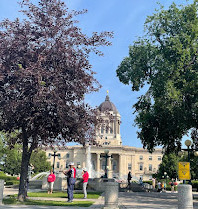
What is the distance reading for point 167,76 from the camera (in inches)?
865

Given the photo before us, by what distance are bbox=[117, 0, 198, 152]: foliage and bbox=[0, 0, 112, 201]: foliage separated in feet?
27.8

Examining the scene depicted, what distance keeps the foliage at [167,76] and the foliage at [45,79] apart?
848 cm

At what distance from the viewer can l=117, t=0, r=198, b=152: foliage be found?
2075 centimetres

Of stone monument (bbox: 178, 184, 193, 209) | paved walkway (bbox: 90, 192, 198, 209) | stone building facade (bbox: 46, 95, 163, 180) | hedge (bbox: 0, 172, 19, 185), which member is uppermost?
stone building facade (bbox: 46, 95, 163, 180)

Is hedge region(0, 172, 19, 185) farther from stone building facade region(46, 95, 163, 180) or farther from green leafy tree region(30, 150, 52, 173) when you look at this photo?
stone building facade region(46, 95, 163, 180)

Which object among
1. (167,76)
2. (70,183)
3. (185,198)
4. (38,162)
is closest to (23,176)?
(70,183)

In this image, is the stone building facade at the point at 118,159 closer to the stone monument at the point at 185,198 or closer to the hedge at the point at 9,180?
the hedge at the point at 9,180

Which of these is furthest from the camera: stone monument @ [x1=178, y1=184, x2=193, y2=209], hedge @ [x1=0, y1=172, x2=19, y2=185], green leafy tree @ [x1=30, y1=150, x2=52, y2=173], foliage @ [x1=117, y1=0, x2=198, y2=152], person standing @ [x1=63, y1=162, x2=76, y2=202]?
green leafy tree @ [x1=30, y1=150, x2=52, y2=173]

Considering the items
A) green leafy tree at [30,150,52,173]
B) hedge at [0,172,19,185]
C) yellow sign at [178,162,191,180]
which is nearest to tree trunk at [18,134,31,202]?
yellow sign at [178,162,191,180]

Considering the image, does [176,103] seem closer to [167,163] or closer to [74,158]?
[167,163]

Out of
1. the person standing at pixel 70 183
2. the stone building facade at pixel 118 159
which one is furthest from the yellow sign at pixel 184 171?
the stone building facade at pixel 118 159

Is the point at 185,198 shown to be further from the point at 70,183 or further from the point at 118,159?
the point at 118,159

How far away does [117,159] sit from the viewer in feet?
399

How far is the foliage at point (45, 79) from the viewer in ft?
41.7
